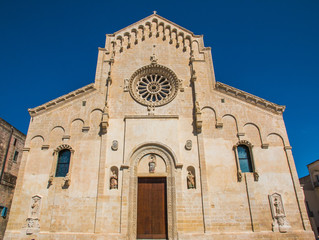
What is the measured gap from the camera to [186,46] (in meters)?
21.6

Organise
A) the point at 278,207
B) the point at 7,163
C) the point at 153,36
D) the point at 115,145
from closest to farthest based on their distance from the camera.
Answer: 1. the point at 278,207
2. the point at 115,145
3. the point at 153,36
4. the point at 7,163

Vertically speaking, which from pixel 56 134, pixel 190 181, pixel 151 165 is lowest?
pixel 190 181

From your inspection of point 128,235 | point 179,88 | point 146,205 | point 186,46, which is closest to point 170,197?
point 146,205

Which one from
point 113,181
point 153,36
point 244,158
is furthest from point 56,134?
point 244,158

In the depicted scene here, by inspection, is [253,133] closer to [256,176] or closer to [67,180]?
[256,176]

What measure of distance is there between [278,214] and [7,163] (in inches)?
959

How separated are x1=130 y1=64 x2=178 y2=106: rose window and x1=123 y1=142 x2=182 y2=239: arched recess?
3.98 m

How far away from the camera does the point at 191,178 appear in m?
16.5

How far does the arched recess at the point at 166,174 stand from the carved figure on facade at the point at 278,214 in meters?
6.29

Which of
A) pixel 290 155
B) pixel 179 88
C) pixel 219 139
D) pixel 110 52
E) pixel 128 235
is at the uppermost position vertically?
pixel 110 52

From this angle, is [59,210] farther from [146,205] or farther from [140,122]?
[140,122]

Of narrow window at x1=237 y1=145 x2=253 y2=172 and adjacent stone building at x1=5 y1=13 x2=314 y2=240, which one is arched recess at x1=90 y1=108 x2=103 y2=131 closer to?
adjacent stone building at x1=5 y1=13 x2=314 y2=240

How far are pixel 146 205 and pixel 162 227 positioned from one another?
170cm

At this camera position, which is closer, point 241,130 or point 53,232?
point 53,232
